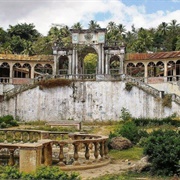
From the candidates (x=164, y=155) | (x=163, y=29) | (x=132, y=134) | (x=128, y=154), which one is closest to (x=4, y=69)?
(x=132, y=134)

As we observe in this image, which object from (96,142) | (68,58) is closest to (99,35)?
(68,58)

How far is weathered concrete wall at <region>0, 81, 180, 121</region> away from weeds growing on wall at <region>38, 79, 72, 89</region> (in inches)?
17.3

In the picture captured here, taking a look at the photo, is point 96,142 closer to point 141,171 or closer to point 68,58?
point 141,171

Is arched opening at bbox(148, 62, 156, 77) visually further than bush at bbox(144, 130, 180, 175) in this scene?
Yes

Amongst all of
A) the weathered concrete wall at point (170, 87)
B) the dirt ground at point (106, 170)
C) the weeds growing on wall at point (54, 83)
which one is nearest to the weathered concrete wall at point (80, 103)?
the weeds growing on wall at point (54, 83)

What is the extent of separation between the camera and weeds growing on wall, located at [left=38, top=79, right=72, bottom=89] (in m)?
38.8

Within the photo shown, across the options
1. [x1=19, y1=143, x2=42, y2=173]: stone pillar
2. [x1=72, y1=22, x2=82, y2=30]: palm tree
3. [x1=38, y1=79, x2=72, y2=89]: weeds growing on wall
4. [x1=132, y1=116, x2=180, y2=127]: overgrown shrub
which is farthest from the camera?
[x1=72, y1=22, x2=82, y2=30]: palm tree

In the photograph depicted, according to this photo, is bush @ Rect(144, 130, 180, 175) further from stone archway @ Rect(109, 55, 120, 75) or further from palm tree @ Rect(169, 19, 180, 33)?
palm tree @ Rect(169, 19, 180, 33)

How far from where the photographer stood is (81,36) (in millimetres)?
45062

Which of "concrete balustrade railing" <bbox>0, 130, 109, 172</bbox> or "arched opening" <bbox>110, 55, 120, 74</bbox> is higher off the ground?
"arched opening" <bbox>110, 55, 120, 74</bbox>

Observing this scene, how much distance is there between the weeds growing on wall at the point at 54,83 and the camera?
38.8 m

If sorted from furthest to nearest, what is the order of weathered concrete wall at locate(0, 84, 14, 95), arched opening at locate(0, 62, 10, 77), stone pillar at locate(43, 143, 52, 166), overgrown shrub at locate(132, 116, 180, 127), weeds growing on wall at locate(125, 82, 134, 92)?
arched opening at locate(0, 62, 10, 77) → weathered concrete wall at locate(0, 84, 14, 95) → weeds growing on wall at locate(125, 82, 134, 92) → overgrown shrub at locate(132, 116, 180, 127) → stone pillar at locate(43, 143, 52, 166)

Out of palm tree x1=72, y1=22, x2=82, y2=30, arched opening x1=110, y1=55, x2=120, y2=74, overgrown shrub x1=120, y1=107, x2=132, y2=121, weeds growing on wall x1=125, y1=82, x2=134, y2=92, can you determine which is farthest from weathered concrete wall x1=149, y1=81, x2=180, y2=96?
palm tree x1=72, y1=22, x2=82, y2=30

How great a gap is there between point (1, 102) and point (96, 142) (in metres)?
26.4
